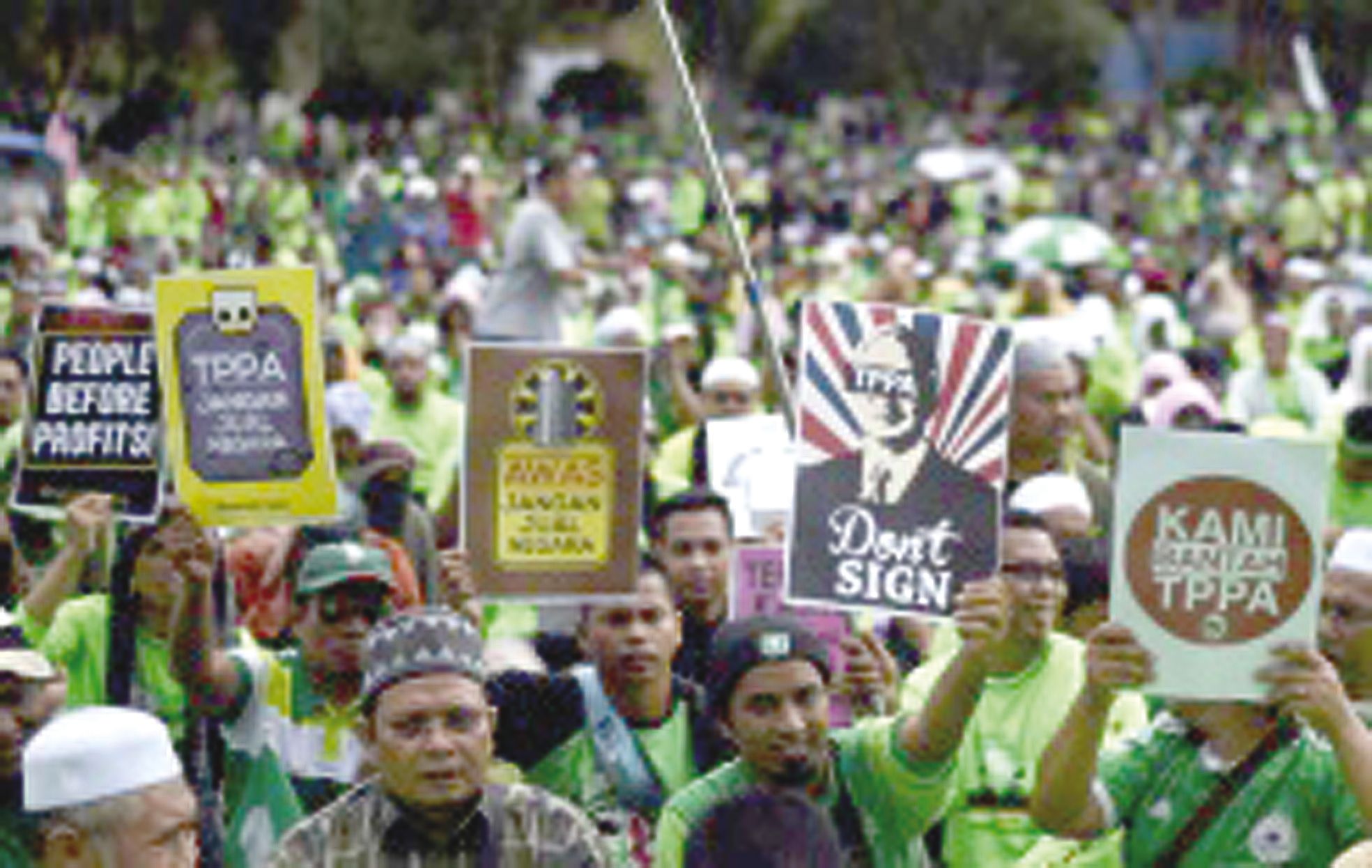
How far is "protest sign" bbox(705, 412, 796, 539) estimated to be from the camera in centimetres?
933

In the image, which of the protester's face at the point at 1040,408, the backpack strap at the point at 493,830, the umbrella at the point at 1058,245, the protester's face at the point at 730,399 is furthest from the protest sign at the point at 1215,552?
the umbrella at the point at 1058,245

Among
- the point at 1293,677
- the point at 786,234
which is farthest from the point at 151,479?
the point at 786,234

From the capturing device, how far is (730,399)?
39.1 ft

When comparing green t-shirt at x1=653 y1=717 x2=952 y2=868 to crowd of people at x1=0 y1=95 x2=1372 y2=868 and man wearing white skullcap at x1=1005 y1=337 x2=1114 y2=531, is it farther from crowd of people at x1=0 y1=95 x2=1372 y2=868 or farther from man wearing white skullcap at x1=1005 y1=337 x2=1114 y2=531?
man wearing white skullcap at x1=1005 y1=337 x2=1114 y2=531

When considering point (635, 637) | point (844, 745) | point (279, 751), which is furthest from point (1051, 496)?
point (844, 745)

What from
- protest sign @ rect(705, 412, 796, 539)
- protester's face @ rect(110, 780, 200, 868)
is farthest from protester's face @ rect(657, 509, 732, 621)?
protester's face @ rect(110, 780, 200, 868)

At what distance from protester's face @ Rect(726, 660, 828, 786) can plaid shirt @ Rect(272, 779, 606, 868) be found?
23.9 inches

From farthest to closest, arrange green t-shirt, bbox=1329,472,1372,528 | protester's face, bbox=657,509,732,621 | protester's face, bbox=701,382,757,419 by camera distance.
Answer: protester's face, bbox=701,382,757,419, green t-shirt, bbox=1329,472,1372,528, protester's face, bbox=657,509,732,621

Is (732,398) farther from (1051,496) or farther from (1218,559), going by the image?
(1218,559)

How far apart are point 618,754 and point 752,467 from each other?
10.3ft

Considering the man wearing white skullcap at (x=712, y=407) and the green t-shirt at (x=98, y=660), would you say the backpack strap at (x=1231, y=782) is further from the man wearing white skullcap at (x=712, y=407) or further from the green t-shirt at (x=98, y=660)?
the man wearing white skullcap at (x=712, y=407)

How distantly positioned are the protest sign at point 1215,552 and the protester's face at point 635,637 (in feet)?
5.51

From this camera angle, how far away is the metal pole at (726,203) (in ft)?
28.1

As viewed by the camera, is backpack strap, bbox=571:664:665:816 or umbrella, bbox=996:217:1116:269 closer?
backpack strap, bbox=571:664:665:816
